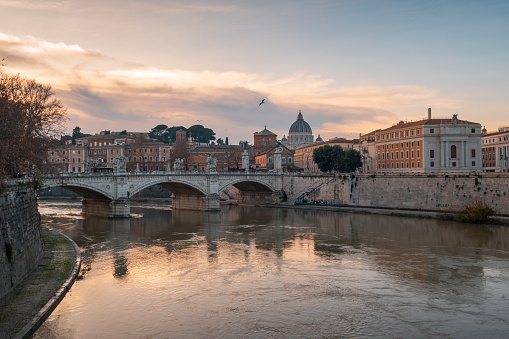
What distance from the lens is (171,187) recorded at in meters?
56.9

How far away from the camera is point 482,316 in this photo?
51.4 ft

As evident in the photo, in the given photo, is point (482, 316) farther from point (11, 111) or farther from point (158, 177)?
point (158, 177)

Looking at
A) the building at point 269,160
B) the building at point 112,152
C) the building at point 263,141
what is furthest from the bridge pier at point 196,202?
the building at point 263,141

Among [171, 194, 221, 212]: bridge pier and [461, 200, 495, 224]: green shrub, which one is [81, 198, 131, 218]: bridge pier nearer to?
[171, 194, 221, 212]: bridge pier

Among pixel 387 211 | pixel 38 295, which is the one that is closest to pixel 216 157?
pixel 387 211

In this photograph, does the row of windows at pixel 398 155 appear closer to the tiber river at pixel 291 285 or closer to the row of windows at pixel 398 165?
the row of windows at pixel 398 165

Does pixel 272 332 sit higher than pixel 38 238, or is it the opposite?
pixel 38 238

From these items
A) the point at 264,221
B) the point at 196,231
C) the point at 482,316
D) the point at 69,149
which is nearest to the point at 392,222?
the point at 264,221

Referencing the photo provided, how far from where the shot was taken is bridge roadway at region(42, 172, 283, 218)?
4291cm

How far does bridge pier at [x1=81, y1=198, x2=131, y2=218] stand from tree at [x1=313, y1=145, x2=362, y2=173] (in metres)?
32.3

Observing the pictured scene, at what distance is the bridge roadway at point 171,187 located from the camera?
42906 mm

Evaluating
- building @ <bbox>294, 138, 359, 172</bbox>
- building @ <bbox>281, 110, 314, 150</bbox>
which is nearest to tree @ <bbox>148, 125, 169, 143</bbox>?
building @ <bbox>294, 138, 359, 172</bbox>

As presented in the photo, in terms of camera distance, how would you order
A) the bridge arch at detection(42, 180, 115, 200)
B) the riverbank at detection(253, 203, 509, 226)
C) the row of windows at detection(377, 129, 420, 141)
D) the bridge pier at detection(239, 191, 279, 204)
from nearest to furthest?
the riverbank at detection(253, 203, 509, 226) < the bridge arch at detection(42, 180, 115, 200) < the row of windows at detection(377, 129, 420, 141) < the bridge pier at detection(239, 191, 279, 204)

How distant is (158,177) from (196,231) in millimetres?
13493
